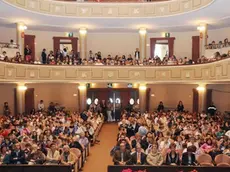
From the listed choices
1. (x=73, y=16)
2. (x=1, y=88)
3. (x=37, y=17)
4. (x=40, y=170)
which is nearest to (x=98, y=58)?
(x=73, y=16)

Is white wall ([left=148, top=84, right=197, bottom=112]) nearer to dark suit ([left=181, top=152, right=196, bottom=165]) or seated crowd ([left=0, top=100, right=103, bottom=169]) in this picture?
seated crowd ([left=0, top=100, right=103, bottom=169])

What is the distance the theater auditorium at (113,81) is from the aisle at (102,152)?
40 mm

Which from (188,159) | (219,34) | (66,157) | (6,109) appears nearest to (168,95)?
(219,34)

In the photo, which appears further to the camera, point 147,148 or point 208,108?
point 208,108

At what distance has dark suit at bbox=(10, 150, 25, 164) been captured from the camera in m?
8.91


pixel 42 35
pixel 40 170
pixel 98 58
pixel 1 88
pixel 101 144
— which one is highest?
pixel 42 35

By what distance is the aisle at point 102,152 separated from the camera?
11.0 m

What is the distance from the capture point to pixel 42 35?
73.7ft

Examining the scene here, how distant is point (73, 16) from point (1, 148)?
1128 centimetres

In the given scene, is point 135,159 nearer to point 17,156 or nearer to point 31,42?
point 17,156

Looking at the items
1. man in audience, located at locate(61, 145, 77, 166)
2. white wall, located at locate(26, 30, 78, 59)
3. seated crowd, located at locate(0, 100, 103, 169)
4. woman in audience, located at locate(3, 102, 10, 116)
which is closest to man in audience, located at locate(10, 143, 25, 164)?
seated crowd, located at locate(0, 100, 103, 169)

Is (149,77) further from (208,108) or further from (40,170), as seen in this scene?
(40,170)

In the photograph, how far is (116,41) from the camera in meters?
23.1

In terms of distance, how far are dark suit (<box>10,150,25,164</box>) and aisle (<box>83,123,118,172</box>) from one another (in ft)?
8.01
